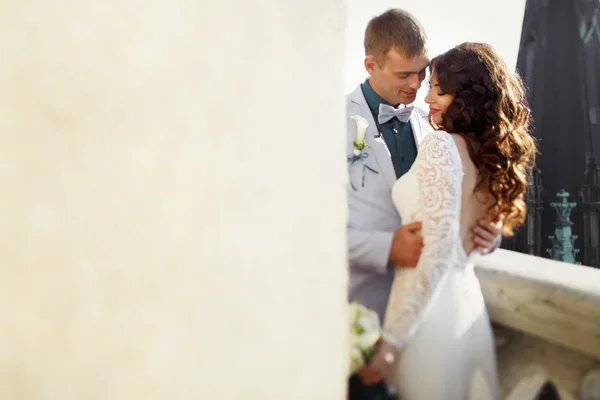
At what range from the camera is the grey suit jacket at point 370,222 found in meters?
1.08

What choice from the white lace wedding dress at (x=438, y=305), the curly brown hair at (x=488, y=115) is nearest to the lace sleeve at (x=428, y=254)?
the white lace wedding dress at (x=438, y=305)

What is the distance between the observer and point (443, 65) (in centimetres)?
120

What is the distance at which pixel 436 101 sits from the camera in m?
1.22

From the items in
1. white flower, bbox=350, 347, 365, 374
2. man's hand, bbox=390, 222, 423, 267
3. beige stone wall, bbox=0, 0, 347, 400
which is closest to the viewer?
beige stone wall, bbox=0, 0, 347, 400

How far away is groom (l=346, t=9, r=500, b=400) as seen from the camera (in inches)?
42.9

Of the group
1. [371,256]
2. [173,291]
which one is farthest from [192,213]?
[371,256]

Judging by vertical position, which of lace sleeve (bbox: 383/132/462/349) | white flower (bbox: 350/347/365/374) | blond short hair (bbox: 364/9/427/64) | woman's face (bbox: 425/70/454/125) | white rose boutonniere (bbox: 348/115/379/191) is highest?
blond short hair (bbox: 364/9/427/64)

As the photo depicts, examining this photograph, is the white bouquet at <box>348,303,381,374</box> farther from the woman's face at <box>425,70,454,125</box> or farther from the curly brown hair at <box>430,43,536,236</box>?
the woman's face at <box>425,70,454,125</box>

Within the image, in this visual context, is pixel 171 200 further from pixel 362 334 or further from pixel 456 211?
pixel 456 211

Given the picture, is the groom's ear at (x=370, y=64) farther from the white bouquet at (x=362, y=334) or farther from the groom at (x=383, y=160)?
the white bouquet at (x=362, y=334)

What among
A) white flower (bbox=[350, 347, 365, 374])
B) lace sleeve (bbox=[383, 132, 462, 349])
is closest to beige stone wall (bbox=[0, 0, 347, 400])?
white flower (bbox=[350, 347, 365, 374])

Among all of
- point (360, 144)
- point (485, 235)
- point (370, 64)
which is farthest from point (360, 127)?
point (485, 235)

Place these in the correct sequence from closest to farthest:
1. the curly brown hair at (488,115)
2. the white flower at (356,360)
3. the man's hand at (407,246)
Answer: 1. the white flower at (356,360)
2. the man's hand at (407,246)
3. the curly brown hair at (488,115)

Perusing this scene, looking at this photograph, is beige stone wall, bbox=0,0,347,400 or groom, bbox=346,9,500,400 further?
groom, bbox=346,9,500,400
